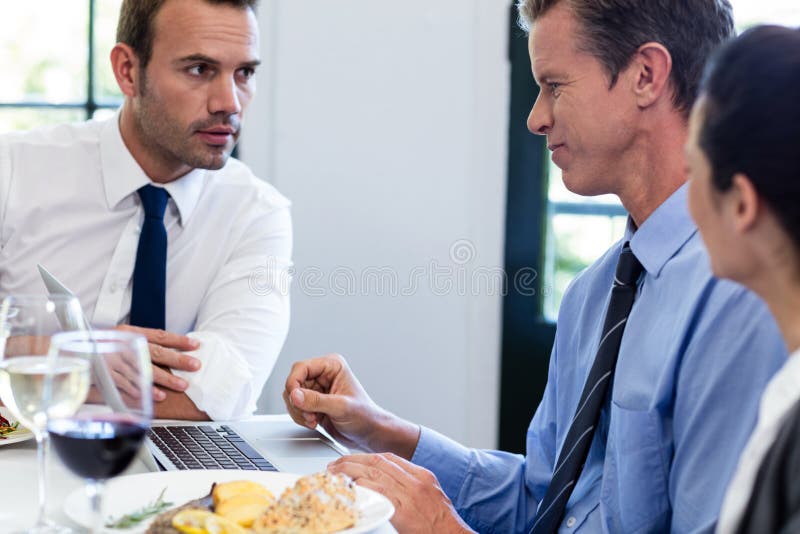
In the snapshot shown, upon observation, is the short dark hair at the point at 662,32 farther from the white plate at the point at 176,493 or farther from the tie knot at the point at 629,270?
the white plate at the point at 176,493

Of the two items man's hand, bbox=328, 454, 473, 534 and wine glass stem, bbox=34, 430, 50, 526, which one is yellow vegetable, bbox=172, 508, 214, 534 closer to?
wine glass stem, bbox=34, 430, 50, 526

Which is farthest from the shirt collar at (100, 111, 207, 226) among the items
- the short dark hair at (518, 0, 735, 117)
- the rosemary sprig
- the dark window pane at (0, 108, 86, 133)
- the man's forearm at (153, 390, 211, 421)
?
the rosemary sprig

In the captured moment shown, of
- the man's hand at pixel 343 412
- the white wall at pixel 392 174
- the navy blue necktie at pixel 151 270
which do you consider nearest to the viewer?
the man's hand at pixel 343 412

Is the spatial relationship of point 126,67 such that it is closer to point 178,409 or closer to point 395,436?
point 178,409

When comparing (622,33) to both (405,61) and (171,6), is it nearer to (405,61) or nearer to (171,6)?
(171,6)

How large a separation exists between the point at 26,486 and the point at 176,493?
24 centimetres

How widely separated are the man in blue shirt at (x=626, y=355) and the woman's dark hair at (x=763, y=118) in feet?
0.98

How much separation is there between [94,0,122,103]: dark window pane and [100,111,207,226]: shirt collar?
35.1 inches

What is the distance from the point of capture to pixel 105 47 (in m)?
3.09

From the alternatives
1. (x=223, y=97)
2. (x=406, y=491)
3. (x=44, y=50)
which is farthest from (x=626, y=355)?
(x=44, y=50)

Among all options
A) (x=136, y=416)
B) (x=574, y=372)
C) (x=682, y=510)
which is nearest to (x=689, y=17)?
(x=574, y=372)

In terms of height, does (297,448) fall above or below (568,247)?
below

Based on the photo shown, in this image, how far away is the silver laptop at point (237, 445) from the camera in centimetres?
135

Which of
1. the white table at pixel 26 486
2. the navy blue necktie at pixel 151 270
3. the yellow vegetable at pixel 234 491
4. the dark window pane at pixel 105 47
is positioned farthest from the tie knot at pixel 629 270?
the dark window pane at pixel 105 47
